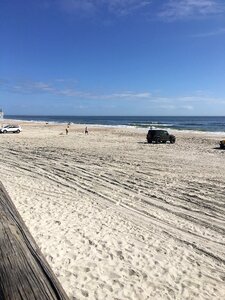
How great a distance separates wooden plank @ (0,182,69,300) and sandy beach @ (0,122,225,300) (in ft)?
8.63

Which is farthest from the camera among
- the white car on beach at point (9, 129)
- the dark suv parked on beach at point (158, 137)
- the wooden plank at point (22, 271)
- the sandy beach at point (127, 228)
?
the white car on beach at point (9, 129)

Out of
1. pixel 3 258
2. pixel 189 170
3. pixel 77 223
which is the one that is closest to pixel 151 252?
pixel 77 223

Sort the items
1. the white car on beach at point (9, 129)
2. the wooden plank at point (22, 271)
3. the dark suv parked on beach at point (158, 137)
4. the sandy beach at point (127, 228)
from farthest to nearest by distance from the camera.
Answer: the white car on beach at point (9, 129)
the dark suv parked on beach at point (158, 137)
the sandy beach at point (127, 228)
the wooden plank at point (22, 271)

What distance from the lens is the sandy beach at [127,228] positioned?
5.86 metres

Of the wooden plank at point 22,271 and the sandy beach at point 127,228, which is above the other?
the wooden plank at point 22,271

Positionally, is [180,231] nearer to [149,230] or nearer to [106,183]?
[149,230]

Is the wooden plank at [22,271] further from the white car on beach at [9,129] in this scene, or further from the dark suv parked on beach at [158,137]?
the white car on beach at [9,129]

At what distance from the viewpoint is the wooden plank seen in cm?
222

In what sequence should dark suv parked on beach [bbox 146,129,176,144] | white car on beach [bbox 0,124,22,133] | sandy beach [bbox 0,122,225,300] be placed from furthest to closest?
1. white car on beach [bbox 0,124,22,133]
2. dark suv parked on beach [bbox 146,129,176,144]
3. sandy beach [bbox 0,122,225,300]

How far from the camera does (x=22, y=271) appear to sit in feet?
8.11

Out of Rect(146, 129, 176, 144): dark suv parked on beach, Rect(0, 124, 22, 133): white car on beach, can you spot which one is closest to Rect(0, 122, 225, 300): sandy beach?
Rect(146, 129, 176, 144): dark suv parked on beach

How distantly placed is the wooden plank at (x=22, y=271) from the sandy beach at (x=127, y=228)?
104 inches

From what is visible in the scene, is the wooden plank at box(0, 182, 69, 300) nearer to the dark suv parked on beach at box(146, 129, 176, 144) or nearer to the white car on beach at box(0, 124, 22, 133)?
the dark suv parked on beach at box(146, 129, 176, 144)

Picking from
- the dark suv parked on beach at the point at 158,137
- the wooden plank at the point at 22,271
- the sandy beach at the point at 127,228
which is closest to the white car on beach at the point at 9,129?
the dark suv parked on beach at the point at 158,137
